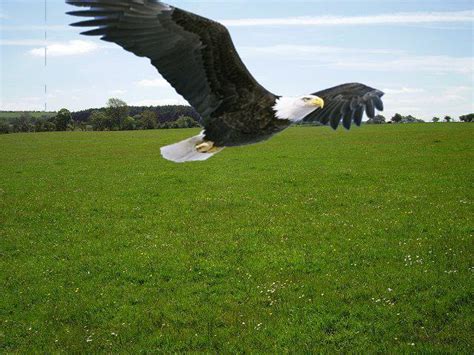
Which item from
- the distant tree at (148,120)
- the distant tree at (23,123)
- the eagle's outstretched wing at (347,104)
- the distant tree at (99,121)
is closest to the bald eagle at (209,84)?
the eagle's outstretched wing at (347,104)

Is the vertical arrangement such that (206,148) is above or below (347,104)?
below

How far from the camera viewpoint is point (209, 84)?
1949 millimetres

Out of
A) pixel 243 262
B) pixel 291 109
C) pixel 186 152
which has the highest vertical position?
pixel 291 109

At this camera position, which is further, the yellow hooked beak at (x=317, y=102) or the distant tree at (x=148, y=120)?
the distant tree at (x=148, y=120)

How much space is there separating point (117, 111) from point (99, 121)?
0.42ft

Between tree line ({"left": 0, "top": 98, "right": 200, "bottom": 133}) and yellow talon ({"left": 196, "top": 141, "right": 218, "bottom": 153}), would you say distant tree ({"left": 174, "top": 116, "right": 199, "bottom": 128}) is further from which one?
yellow talon ({"left": 196, "top": 141, "right": 218, "bottom": 153})

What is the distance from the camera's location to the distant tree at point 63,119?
6.32ft

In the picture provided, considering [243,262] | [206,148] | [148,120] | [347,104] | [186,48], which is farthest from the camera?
[243,262]

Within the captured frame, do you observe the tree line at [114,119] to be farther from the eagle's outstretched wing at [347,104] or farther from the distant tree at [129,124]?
the eagle's outstretched wing at [347,104]

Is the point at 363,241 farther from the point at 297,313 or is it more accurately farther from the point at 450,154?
the point at 450,154

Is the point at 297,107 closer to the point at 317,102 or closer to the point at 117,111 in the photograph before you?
the point at 317,102

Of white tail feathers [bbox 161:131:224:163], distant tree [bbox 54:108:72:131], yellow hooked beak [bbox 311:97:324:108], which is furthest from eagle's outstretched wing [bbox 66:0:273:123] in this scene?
distant tree [bbox 54:108:72:131]

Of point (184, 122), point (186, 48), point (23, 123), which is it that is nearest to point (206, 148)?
point (184, 122)

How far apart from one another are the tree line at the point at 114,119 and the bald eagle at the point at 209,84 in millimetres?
70
